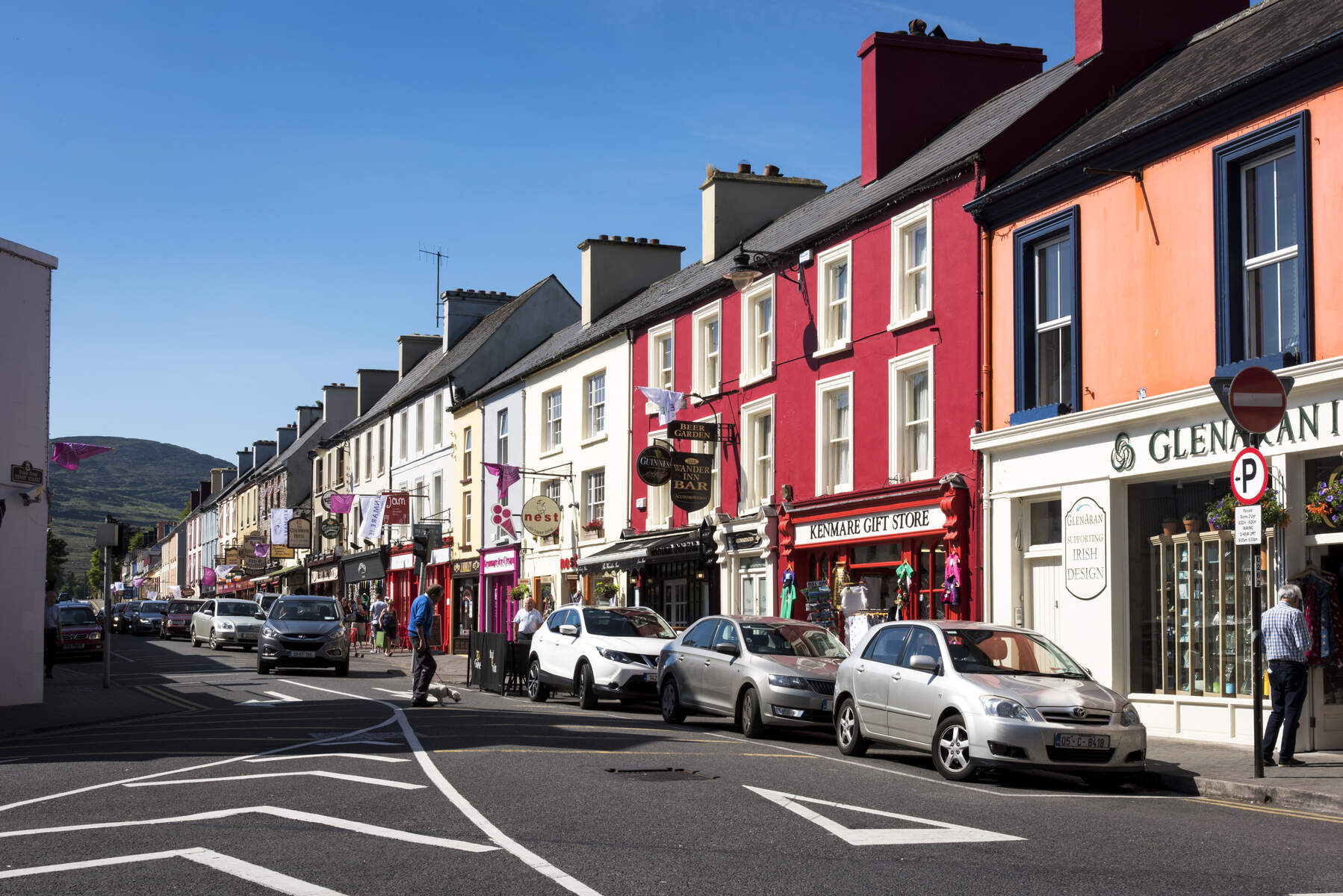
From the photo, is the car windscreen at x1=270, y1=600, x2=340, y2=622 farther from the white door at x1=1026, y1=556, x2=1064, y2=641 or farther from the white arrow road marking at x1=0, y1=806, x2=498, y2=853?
the white arrow road marking at x1=0, y1=806, x2=498, y2=853

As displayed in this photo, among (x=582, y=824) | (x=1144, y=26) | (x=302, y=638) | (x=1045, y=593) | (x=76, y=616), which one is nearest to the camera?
(x=582, y=824)

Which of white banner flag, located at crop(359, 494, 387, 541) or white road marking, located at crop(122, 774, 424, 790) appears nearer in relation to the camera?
white road marking, located at crop(122, 774, 424, 790)

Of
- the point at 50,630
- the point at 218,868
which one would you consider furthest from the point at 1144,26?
the point at 50,630

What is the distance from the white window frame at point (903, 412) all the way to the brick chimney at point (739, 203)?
10.7m

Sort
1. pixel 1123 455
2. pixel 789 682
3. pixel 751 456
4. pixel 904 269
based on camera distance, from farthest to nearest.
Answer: pixel 751 456 → pixel 904 269 → pixel 1123 455 → pixel 789 682

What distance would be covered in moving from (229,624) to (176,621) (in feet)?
41.2

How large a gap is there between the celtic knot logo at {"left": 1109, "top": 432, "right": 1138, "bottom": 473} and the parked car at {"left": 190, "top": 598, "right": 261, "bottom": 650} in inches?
1121

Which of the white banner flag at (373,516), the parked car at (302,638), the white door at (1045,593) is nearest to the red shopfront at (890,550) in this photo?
the white door at (1045,593)

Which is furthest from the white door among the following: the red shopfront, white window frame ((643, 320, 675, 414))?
white window frame ((643, 320, 675, 414))

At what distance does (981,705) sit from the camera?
12.2 metres

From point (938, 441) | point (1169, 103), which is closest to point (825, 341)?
point (938, 441)

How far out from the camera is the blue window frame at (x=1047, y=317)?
1839 centimetres

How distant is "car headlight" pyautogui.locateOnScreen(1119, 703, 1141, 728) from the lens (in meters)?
12.2

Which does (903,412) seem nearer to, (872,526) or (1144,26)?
(872,526)
